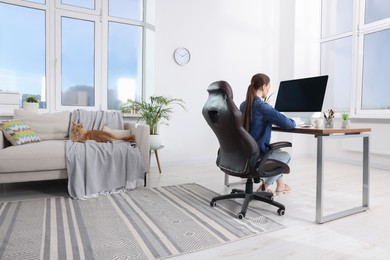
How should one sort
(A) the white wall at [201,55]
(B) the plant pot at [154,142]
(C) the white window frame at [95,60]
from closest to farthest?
(B) the plant pot at [154,142] → (C) the white window frame at [95,60] → (A) the white wall at [201,55]

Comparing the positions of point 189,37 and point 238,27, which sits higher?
point 238,27

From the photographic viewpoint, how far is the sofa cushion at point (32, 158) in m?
2.58

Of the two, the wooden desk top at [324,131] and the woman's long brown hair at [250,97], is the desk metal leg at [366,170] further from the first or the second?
the woman's long brown hair at [250,97]

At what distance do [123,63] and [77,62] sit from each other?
684 mm

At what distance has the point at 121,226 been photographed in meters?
2.02

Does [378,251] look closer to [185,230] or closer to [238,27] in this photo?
[185,230]

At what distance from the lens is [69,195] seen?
109 inches

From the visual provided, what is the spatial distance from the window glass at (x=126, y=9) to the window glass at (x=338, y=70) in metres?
3.51

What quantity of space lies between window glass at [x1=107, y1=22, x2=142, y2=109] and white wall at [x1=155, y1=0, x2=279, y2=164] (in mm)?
499

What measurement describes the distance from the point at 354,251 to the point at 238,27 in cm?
419

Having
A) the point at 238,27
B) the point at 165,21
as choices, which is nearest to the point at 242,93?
the point at 238,27

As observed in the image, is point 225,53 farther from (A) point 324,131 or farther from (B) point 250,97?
(A) point 324,131

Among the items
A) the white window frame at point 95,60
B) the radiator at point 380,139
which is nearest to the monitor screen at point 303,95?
the radiator at point 380,139

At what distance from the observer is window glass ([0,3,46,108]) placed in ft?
12.8
